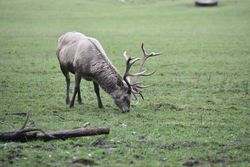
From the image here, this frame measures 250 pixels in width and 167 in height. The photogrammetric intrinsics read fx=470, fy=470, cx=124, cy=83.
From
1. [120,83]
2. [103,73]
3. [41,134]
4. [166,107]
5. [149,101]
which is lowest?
[149,101]

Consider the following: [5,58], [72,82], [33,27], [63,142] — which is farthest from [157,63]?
[33,27]

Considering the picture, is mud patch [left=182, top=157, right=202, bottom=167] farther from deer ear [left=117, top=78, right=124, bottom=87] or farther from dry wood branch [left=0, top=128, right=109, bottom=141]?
deer ear [left=117, top=78, right=124, bottom=87]

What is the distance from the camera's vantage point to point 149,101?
14.4 meters

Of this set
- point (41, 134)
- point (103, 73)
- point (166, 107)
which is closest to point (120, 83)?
point (103, 73)

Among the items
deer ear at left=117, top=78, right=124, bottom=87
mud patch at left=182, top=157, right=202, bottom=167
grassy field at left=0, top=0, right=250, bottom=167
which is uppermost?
mud patch at left=182, top=157, right=202, bottom=167

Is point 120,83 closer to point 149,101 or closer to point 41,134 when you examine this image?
point 149,101

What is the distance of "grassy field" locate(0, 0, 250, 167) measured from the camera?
8914mm

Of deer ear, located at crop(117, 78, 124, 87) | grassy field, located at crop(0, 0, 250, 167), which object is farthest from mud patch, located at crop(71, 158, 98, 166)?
deer ear, located at crop(117, 78, 124, 87)

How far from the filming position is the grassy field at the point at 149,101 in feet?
29.2

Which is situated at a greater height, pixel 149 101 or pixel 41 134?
pixel 41 134

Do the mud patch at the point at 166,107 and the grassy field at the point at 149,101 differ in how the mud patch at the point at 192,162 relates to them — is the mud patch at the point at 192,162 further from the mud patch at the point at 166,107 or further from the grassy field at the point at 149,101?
the mud patch at the point at 166,107

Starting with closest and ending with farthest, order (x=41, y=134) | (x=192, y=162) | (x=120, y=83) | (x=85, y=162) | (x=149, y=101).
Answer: (x=85, y=162)
(x=192, y=162)
(x=41, y=134)
(x=120, y=83)
(x=149, y=101)

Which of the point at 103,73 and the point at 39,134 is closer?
the point at 39,134

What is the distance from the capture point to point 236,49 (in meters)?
26.3
